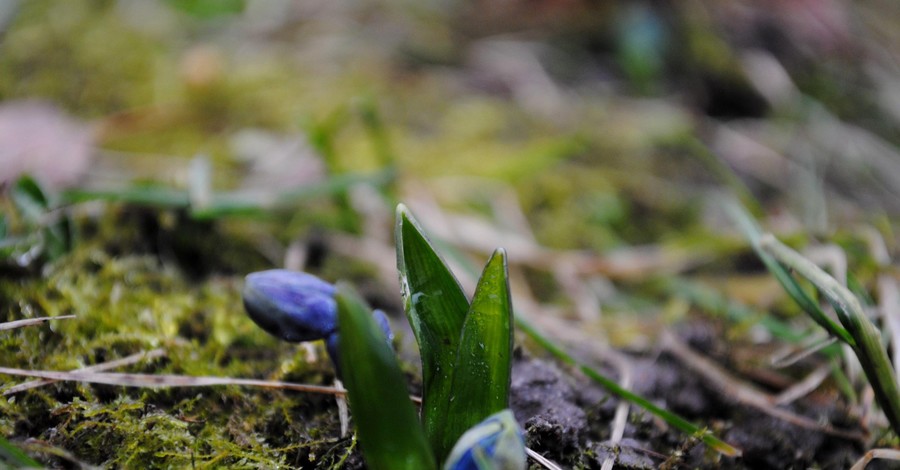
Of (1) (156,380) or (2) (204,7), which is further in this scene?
(2) (204,7)

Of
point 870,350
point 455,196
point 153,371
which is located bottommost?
point 455,196

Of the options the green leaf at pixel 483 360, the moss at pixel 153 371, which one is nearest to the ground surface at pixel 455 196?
the moss at pixel 153 371

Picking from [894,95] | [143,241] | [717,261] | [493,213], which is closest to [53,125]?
[143,241]

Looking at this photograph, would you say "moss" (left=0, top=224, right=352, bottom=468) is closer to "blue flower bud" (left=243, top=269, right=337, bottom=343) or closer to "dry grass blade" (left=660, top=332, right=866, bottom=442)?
"blue flower bud" (left=243, top=269, right=337, bottom=343)

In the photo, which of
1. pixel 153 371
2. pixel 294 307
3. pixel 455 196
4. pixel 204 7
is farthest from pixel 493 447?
pixel 204 7

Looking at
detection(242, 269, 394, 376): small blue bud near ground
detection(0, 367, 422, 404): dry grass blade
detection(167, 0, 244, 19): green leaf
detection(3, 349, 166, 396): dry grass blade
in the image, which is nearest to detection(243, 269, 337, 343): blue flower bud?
detection(242, 269, 394, 376): small blue bud near ground

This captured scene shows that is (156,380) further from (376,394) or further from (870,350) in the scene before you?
(870,350)

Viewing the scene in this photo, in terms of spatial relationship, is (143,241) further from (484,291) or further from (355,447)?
(484,291)

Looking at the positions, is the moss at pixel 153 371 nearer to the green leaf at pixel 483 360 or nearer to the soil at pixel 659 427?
the green leaf at pixel 483 360
